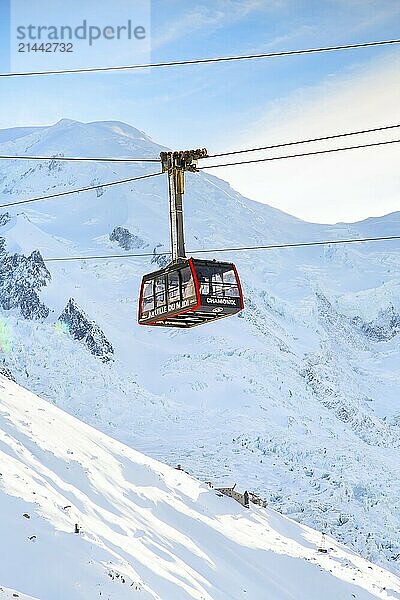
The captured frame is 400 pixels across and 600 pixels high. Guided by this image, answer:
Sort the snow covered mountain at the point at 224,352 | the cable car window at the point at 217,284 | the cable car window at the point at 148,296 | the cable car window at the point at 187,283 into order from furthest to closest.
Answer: the snow covered mountain at the point at 224,352 < the cable car window at the point at 148,296 < the cable car window at the point at 217,284 < the cable car window at the point at 187,283

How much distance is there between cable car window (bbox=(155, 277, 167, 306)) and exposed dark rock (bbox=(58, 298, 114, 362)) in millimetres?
43137

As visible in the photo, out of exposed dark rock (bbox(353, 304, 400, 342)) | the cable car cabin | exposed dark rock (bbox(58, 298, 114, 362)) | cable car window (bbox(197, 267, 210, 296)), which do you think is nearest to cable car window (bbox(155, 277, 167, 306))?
the cable car cabin

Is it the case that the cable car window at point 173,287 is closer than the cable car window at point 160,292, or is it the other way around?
the cable car window at point 173,287

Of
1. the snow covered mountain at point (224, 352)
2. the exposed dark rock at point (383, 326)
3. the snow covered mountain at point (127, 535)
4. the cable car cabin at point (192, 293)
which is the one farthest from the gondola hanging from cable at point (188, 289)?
the exposed dark rock at point (383, 326)

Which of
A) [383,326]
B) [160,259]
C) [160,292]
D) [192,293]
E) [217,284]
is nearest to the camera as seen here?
[192,293]

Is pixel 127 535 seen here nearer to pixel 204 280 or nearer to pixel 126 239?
pixel 204 280

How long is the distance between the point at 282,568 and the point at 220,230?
6926 cm

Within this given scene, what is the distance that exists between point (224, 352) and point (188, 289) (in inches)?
1906

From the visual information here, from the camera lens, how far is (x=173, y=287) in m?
18.1

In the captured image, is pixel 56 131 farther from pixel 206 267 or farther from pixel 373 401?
pixel 206 267

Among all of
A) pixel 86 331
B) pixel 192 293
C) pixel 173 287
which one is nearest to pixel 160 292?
pixel 173 287

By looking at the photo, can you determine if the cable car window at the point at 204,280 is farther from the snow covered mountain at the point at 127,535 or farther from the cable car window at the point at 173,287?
the snow covered mountain at the point at 127,535

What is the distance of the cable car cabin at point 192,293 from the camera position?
57.6 feet

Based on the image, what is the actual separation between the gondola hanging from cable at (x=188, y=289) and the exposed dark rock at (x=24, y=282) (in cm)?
4632
